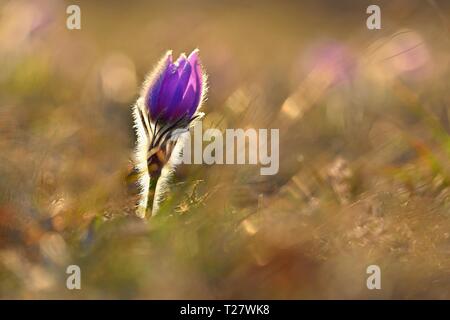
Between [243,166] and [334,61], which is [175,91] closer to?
[243,166]

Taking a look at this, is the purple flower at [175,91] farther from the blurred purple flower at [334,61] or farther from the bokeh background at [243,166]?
the blurred purple flower at [334,61]

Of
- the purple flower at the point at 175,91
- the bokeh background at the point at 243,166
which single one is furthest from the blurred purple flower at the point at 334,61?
the purple flower at the point at 175,91

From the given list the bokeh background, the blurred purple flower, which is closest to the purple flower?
the bokeh background

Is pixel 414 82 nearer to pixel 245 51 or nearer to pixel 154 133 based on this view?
pixel 245 51

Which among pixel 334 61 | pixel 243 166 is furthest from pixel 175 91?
pixel 334 61
